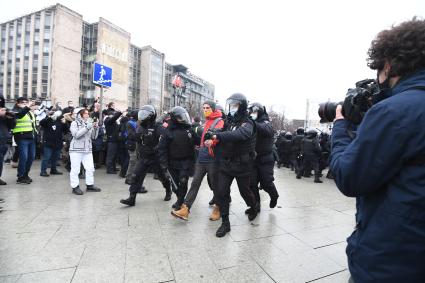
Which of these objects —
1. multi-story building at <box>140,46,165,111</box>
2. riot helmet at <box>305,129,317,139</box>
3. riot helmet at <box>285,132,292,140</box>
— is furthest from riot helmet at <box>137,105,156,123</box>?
multi-story building at <box>140,46,165,111</box>

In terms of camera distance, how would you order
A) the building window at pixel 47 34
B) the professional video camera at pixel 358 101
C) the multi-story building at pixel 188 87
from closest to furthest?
the professional video camera at pixel 358 101
the building window at pixel 47 34
the multi-story building at pixel 188 87

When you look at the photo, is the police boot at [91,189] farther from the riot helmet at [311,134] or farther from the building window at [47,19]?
the building window at [47,19]

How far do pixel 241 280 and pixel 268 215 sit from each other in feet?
7.99

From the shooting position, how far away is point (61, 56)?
51.3 meters

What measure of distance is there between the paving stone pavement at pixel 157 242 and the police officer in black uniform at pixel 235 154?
1.74ft

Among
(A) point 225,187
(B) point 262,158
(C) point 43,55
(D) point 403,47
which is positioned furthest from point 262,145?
(C) point 43,55

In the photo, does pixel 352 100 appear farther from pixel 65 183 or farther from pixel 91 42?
pixel 91 42

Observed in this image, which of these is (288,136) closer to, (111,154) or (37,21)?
(111,154)

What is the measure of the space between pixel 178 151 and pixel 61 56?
56.8 metres

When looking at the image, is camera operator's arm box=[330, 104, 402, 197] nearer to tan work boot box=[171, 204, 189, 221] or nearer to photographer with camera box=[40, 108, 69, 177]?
tan work boot box=[171, 204, 189, 221]

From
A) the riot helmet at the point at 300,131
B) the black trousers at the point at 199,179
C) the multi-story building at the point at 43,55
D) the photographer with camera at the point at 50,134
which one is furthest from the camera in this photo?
the multi-story building at the point at 43,55

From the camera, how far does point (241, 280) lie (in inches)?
108

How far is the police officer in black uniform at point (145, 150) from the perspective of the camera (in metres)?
5.22

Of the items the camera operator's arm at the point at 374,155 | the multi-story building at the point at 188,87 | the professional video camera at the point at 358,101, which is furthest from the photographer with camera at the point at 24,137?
the multi-story building at the point at 188,87
